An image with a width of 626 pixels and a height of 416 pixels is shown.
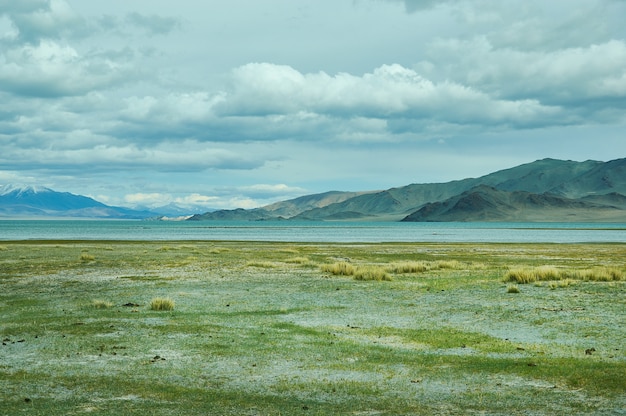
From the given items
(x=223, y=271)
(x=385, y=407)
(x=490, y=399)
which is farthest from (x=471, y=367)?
(x=223, y=271)

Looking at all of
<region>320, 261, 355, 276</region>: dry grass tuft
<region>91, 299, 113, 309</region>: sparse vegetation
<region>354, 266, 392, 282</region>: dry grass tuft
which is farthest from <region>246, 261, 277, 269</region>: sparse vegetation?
<region>91, 299, 113, 309</region>: sparse vegetation

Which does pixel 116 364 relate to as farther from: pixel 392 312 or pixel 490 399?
pixel 392 312

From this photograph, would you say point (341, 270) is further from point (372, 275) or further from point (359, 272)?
point (372, 275)

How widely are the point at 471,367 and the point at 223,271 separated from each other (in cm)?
2830

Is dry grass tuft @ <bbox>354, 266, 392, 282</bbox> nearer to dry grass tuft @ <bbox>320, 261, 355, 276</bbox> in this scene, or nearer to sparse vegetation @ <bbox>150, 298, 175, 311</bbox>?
dry grass tuft @ <bbox>320, 261, 355, 276</bbox>

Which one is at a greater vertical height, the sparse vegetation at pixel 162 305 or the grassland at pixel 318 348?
the sparse vegetation at pixel 162 305

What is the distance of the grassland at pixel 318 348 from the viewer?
11508 millimetres

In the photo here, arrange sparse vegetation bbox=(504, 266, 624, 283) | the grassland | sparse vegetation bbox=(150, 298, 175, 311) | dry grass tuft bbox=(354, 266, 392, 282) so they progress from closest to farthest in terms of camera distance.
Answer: the grassland, sparse vegetation bbox=(150, 298, 175, 311), sparse vegetation bbox=(504, 266, 624, 283), dry grass tuft bbox=(354, 266, 392, 282)

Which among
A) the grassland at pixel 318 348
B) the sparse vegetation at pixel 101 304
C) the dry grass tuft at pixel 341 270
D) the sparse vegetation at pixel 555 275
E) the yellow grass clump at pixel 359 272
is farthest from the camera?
the dry grass tuft at pixel 341 270

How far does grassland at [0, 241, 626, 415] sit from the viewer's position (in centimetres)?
1151

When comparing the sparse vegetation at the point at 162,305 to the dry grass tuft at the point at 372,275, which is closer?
the sparse vegetation at the point at 162,305

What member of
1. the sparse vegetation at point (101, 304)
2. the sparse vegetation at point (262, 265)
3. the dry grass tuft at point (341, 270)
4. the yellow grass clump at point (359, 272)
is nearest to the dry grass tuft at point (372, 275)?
the yellow grass clump at point (359, 272)

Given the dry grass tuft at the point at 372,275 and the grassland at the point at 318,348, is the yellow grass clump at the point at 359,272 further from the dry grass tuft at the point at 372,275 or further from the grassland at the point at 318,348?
the grassland at the point at 318,348

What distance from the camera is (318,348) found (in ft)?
54.0
